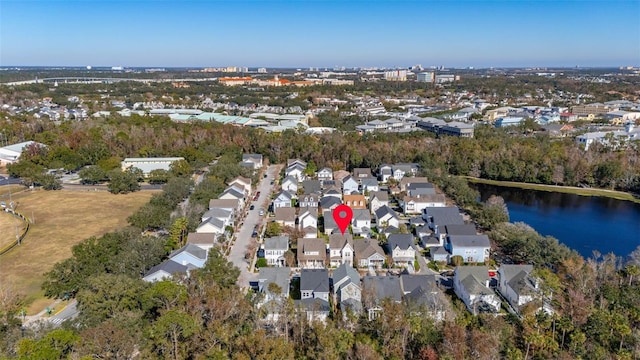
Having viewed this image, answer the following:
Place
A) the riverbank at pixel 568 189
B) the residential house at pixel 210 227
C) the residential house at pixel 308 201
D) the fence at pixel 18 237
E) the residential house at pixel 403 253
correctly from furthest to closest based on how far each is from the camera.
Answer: the riverbank at pixel 568 189, the residential house at pixel 308 201, the residential house at pixel 210 227, the fence at pixel 18 237, the residential house at pixel 403 253

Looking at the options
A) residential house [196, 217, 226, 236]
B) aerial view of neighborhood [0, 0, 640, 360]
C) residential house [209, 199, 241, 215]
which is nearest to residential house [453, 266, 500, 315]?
aerial view of neighborhood [0, 0, 640, 360]

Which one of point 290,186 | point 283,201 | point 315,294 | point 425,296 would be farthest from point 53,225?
point 425,296

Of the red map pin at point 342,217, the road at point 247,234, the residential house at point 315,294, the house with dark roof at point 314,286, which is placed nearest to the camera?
the residential house at point 315,294

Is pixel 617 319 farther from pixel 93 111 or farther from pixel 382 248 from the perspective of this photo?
pixel 93 111

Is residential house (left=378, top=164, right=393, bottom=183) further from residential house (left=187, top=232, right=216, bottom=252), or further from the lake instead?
residential house (left=187, top=232, right=216, bottom=252)

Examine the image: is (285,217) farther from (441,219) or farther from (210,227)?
(441,219)

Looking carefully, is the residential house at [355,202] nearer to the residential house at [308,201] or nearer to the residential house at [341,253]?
the residential house at [308,201]

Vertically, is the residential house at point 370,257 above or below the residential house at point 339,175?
below

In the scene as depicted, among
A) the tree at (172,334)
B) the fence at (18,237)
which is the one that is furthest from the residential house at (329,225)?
the fence at (18,237)
